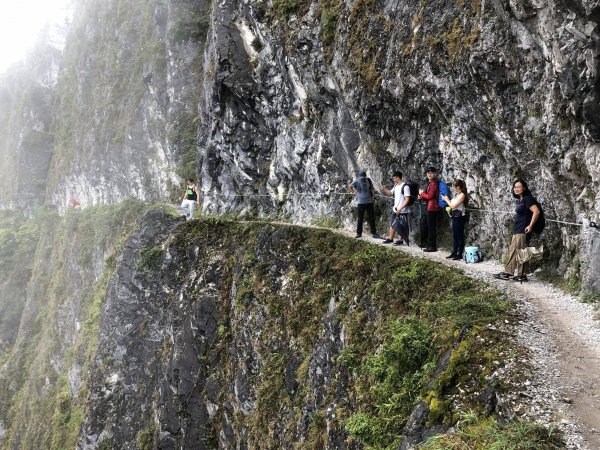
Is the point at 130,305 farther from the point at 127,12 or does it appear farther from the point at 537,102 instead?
the point at 127,12

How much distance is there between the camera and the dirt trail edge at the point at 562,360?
4195 millimetres

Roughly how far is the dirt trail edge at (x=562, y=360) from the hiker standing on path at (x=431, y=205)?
132 inches

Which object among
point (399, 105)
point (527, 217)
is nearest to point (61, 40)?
point (399, 105)

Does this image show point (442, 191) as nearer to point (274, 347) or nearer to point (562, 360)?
point (274, 347)

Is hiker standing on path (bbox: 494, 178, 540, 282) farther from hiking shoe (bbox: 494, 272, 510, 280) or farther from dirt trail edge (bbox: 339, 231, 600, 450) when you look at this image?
dirt trail edge (bbox: 339, 231, 600, 450)

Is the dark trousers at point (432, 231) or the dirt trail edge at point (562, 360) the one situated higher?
the dark trousers at point (432, 231)

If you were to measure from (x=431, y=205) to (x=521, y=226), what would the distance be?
270 cm

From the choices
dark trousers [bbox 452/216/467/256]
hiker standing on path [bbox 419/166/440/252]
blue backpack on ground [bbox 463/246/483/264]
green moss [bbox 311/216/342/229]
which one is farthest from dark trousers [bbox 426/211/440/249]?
green moss [bbox 311/216/342/229]

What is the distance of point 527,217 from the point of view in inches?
333

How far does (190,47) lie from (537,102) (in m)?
29.6

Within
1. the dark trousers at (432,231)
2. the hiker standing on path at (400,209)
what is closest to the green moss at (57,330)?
the hiker standing on path at (400,209)

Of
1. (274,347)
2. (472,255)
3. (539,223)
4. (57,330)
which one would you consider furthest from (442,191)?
(57,330)

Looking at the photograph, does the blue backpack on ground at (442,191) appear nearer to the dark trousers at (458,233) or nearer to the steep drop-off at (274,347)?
the dark trousers at (458,233)

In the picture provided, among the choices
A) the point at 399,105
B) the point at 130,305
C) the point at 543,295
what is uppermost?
the point at 399,105
